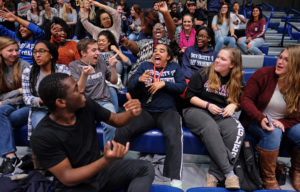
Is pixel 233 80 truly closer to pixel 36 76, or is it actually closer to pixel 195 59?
pixel 195 59

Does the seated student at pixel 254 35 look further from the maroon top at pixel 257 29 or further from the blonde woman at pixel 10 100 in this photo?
the blonde woman at pixel 10 100

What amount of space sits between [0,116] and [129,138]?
111 cm

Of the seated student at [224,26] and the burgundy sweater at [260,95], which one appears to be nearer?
the burgundy sweater at [260,95]

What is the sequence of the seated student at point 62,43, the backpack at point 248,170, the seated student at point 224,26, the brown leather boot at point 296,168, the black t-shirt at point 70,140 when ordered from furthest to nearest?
the seated student at point 224,26 → the seated student at point 62,43 → the brown leather boot at point 296,168 → the backpack at point 248,170 → the black t-shirt at point 70,140

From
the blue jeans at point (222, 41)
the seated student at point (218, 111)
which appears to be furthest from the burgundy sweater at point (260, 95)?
the blue jeans at point (222, 41)

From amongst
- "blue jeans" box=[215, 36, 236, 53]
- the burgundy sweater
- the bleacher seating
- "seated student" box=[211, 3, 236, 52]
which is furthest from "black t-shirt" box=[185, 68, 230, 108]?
"seated student" box=[211, 3, 236, 52]

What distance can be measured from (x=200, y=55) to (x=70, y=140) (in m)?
1.92

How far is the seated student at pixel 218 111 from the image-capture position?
1769 millimetres

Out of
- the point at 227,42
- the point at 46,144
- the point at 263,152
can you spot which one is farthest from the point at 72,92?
the point at 227,42

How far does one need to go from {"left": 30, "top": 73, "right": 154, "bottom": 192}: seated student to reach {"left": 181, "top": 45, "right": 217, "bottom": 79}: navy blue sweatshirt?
4.63ft

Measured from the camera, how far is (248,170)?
1796 millimetres

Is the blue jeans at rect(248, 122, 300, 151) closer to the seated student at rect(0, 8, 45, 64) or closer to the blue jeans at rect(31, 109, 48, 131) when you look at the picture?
the blue jeans at rect(31, 109, 48, 131)

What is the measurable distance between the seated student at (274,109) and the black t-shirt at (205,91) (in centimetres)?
18

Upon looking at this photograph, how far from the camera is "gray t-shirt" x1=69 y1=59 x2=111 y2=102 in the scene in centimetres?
214
